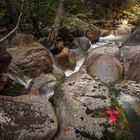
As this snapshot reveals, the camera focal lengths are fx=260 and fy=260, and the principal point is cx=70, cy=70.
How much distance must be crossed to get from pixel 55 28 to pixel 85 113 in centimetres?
475

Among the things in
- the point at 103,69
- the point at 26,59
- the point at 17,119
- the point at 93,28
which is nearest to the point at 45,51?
the point at 26,59

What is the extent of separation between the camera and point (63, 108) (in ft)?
18.1

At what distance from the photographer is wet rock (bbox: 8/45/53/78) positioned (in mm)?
7633

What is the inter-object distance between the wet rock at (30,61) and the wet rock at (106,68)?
1.46 m

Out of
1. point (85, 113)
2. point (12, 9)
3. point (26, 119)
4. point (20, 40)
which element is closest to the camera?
point (26, 119)

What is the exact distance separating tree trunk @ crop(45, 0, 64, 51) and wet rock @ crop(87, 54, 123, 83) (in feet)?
5.23

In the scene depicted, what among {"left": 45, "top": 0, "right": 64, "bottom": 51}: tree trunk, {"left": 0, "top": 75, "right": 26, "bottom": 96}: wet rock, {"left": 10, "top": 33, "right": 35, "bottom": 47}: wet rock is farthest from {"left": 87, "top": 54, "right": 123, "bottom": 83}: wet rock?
{"left": 0, "top": 75, "right": 26, "bottom": 96}: wet rock

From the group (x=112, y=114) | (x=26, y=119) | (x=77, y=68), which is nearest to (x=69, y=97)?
(x=112, y=114)

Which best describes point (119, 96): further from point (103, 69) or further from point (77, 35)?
point (77, 35)

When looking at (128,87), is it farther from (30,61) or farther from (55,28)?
(55,28)

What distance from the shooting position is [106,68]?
8461 mm

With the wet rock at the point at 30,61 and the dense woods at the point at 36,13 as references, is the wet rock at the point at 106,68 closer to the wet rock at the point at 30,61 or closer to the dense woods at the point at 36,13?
the wet rock at the point at 30,61

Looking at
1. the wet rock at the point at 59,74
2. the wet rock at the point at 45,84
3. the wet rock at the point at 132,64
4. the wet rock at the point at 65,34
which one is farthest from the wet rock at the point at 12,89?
the wet rock at the point at 65,34

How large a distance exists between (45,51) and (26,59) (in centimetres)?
76
